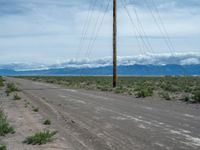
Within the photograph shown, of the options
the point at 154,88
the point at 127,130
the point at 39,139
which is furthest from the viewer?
the point at 154,88

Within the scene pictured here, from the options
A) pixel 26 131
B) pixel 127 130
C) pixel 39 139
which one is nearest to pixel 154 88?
pixel 127 130

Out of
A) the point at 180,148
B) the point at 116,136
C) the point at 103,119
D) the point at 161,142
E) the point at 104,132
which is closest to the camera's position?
the point at 180,148

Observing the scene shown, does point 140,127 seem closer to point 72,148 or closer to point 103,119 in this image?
point 103,119

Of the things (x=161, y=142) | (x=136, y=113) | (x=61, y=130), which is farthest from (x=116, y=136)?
(x=136, y=113)

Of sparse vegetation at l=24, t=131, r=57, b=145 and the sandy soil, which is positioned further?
→ sparse vegetation at l=24, t=131, r=57, b=145

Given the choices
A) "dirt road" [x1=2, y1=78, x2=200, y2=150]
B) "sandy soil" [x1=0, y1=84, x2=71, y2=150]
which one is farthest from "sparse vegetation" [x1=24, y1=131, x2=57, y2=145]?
"dirt road" [x1=2, y1=78, x2=200, y2=150]

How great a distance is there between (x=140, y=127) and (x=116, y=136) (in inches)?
64.5

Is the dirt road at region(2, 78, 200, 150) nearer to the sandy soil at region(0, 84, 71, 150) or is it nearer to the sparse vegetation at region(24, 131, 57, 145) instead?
the sandy soil at region(0, 84, 71, 150)

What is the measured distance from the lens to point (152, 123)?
11.8 metres

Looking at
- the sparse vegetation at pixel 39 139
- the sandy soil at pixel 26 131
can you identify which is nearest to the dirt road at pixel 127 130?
the sandy soil at pixel 26 131

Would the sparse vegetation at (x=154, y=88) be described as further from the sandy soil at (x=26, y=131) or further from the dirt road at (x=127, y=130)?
the sandy soil at (x=26, y=131)

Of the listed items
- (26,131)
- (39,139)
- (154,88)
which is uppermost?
(39,139)

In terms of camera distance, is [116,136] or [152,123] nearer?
[116,136]

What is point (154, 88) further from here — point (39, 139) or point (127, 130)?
point (39, 139)
